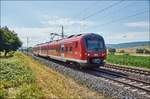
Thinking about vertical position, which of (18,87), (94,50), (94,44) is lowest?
(18,87)

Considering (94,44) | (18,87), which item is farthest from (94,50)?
(18,87)

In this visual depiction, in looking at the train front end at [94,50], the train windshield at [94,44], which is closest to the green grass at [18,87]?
the train front end at [94,50]

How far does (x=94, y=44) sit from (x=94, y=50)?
562mm

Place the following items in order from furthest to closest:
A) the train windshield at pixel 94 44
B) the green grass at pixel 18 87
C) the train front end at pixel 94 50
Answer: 1. the train windshield at pixel 94 44
2. the train front end at pixel 94 50
3. the green grass at pixel 18 87

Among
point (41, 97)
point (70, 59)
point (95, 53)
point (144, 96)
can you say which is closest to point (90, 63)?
point (95, 53)

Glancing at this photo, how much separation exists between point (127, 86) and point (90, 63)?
7.51 metres

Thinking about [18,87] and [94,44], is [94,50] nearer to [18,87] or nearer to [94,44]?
[94,44]

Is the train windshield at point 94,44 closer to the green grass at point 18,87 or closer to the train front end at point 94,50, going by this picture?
the train front end at point 94,50

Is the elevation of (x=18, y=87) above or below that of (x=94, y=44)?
below

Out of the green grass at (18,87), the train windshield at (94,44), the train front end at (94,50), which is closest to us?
the green grass at (18,87)

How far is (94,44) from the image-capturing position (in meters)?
23.5

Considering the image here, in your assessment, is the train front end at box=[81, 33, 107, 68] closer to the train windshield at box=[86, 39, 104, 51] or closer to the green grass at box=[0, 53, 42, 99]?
the train windshield at box=[86, 39, 104, 51]

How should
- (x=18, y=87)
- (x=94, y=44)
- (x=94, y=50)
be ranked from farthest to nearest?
(x=94, y=44)
(x=94, y=50)
(x=18, y=87)

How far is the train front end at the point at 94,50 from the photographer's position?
22984 millimetres
